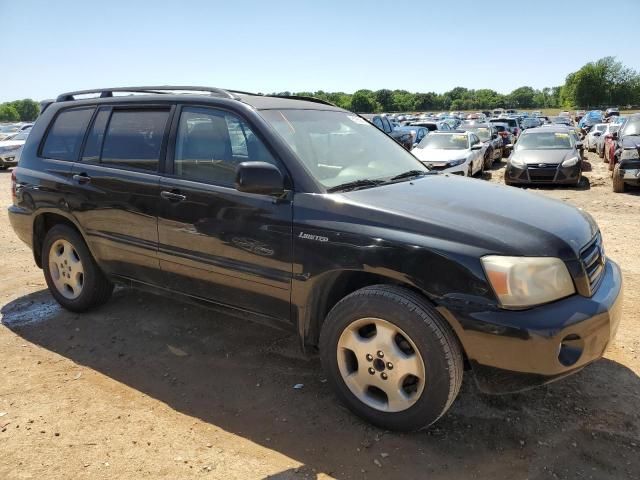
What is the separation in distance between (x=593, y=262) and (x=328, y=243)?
150cm

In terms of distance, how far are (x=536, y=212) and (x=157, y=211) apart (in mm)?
2531

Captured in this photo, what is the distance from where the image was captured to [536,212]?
10.1 feet

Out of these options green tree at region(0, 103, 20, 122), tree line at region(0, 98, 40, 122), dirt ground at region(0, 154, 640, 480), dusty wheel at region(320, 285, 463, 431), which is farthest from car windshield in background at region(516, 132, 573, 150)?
Result: green tree at region(0, 103, 20, 122)

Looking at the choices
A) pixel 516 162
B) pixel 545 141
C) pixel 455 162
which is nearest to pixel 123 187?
pixel 455 162

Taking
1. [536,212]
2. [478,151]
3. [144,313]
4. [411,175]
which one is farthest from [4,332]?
[478,151]

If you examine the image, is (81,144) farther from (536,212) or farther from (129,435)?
(536,212)

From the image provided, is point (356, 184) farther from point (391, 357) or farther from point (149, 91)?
point (149, 91)

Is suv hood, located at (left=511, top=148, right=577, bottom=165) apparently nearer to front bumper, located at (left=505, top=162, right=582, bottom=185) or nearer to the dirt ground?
Answer: front bumper, located at (left=505, top=162, right=582, bottom=185)

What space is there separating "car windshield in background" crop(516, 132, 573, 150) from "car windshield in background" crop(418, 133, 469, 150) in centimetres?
140

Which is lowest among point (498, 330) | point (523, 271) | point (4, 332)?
point (4, 332)

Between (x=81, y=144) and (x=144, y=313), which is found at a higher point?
(x=81, y=144)

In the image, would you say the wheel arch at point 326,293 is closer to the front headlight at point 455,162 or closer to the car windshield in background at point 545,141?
the front headlight at point 455,162

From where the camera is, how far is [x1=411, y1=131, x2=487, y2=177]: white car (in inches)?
482

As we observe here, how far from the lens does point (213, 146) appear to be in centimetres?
348
